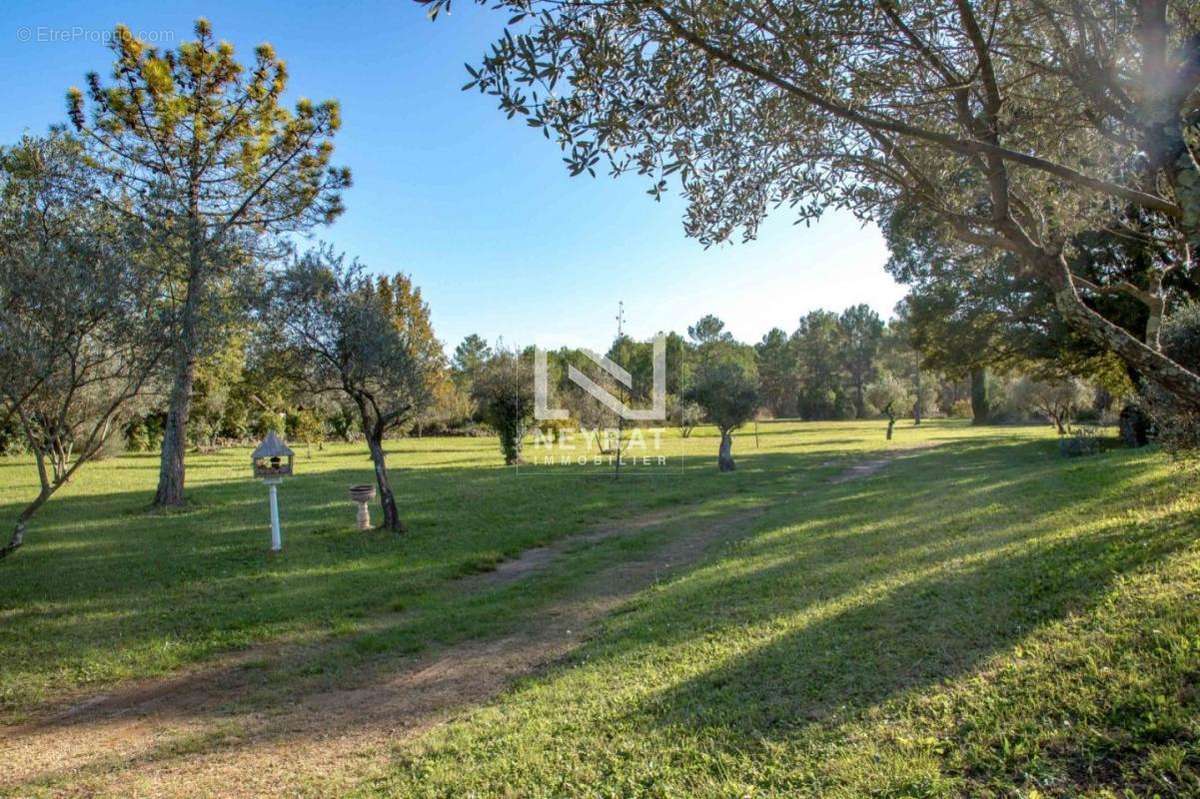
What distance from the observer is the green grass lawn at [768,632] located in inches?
138

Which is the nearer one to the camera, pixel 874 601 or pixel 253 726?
pixel 253 726

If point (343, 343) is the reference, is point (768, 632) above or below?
below

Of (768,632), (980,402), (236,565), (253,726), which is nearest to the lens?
(253,726)

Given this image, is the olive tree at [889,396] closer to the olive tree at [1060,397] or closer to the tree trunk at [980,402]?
the tree trunk at [980,402]

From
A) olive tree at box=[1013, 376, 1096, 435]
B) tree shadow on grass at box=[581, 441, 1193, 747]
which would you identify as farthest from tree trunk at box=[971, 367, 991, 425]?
tree shadow on grass at box=[581, 441, 1193, 747]

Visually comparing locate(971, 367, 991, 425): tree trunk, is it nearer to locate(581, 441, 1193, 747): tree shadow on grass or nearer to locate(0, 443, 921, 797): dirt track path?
locate(581, 441, 1193, 747): tree shadow on grass

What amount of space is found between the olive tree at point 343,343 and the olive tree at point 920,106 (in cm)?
830

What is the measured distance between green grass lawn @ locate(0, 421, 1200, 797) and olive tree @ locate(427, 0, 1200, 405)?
201 centimetres

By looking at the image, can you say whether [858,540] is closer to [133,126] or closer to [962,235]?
[962,235]

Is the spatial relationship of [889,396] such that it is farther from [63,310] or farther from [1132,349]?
[63,310]

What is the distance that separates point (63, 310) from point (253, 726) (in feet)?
16.3

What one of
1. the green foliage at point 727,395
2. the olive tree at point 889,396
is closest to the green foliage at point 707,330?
the olive tree at point 889,396

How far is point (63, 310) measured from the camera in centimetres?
698

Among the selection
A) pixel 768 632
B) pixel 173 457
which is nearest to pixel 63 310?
pixel 768 632
